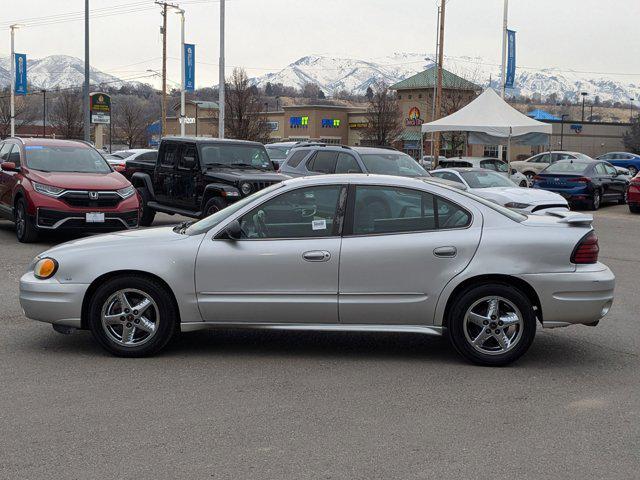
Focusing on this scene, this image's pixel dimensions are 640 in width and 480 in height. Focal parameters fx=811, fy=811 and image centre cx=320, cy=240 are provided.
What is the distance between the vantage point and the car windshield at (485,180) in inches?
696

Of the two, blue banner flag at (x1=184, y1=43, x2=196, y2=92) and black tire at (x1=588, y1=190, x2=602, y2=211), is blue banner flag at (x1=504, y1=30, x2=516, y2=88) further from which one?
blue banner flag at (x1=184, y1=43, x2=196, y2=92)

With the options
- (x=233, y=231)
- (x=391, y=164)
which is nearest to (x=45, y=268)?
(x=233, y=231)

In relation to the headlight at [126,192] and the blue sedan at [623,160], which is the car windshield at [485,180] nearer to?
the headlight at [126,192]

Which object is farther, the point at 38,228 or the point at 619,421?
the point at 38,228

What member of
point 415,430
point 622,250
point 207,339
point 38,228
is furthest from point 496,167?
point 415,430

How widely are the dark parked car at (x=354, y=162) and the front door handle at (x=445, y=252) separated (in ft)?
29.4

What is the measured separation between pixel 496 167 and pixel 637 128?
48.2m

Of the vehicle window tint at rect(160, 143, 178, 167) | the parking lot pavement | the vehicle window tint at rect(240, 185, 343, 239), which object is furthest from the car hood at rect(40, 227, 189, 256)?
the vehicle window tint at rect(160, 143, 178, 167)

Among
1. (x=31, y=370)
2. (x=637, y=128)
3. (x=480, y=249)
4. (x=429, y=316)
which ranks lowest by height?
(x=31, y=370)

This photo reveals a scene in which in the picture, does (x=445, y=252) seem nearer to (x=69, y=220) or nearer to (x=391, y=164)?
(x=69, y=220)

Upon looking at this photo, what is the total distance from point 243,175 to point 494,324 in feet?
29.7

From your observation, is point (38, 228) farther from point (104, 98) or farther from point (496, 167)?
point (104, 98)

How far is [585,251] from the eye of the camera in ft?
21.5

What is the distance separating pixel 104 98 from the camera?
61.9 m
